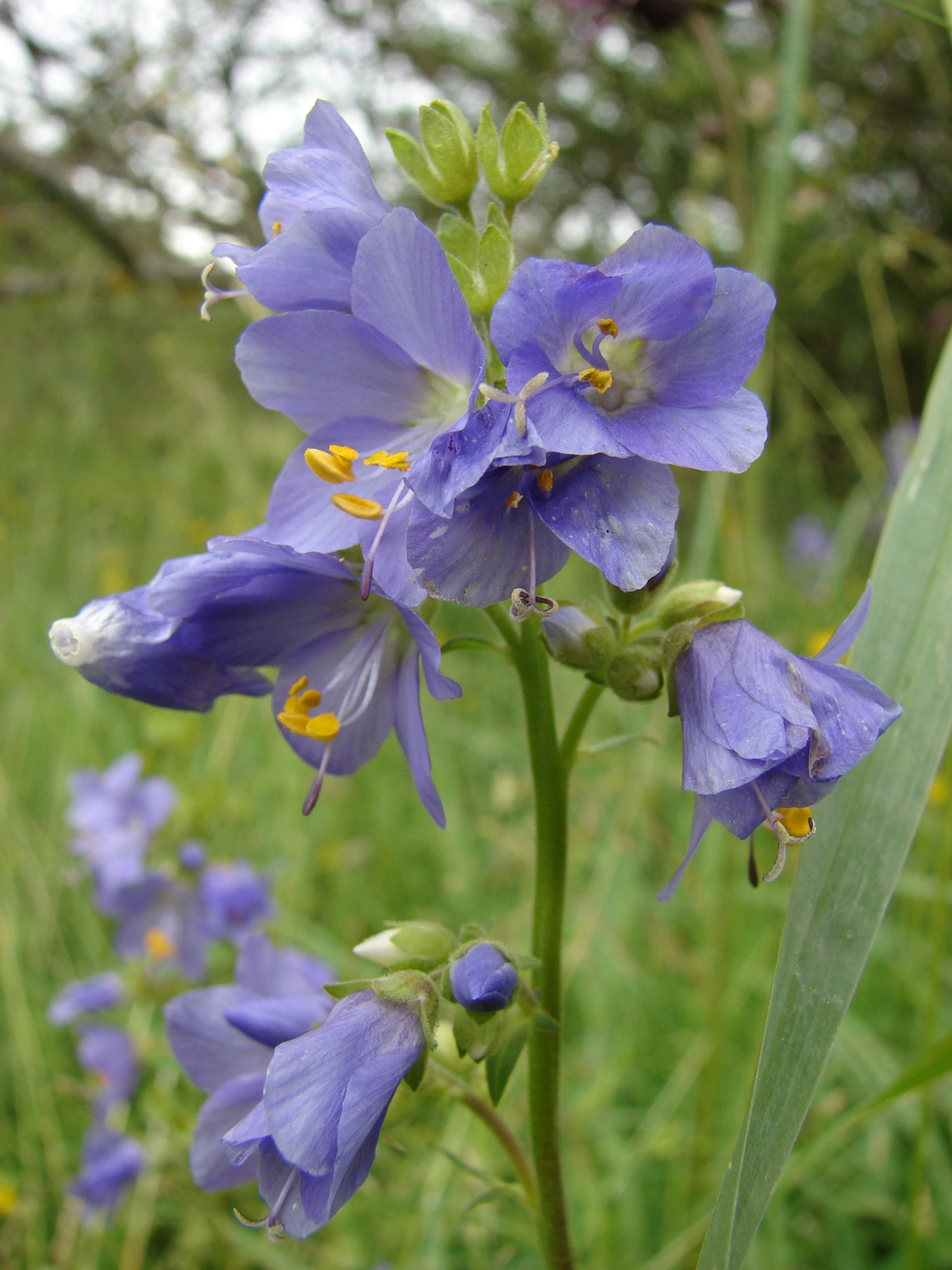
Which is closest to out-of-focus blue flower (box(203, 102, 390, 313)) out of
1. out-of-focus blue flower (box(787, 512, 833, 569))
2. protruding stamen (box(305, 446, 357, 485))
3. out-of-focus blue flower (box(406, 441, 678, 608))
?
protruding stamen (box(305, 446, 357, 485))

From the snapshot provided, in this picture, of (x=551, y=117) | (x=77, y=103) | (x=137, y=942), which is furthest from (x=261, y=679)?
(x=551, y=117)

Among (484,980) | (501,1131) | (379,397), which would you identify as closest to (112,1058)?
(501,1131)

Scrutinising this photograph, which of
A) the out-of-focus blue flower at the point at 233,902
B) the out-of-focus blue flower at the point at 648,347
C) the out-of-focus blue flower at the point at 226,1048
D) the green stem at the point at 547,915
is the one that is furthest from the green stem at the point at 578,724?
the out-of-focus blue flower at the point at 233,902

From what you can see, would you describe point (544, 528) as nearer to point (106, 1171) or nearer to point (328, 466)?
point (328, 466)

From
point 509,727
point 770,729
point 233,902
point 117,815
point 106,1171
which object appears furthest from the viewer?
point 509,727

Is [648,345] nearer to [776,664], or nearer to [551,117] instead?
[776,664]

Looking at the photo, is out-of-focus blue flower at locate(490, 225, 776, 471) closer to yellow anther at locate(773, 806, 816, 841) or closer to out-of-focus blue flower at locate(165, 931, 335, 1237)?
yellow anther at locate(773, 806, 816, 841)
